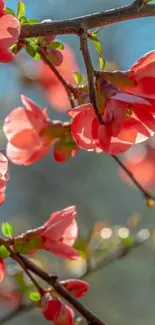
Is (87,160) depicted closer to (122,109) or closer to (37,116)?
(37,116)

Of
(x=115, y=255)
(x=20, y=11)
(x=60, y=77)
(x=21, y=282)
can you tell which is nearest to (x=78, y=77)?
(x=60, y=77)

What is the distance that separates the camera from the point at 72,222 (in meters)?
0.89

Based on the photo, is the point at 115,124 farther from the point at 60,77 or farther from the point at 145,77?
the point at 60,77

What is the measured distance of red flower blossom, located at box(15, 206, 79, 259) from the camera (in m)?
0.88

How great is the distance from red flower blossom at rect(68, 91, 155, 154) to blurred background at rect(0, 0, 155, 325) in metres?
2.01

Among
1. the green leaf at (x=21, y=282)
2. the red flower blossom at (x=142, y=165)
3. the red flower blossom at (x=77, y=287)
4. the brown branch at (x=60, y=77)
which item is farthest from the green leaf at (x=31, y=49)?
the red flower blossom at (x=142, y=165)

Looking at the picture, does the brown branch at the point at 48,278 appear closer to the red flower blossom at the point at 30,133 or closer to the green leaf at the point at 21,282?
the red flower blossom at the point at 30,133

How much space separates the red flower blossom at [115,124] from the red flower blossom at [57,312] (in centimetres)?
25

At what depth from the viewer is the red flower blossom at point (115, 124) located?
2.20 feet

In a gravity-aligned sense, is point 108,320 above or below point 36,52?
below

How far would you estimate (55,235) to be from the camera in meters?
0.90

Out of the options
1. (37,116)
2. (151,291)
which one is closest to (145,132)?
(37,116)

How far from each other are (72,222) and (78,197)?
8.54 ft

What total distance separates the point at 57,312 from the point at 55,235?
0.31 ft
